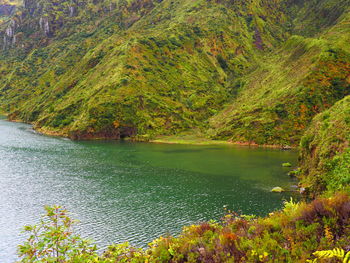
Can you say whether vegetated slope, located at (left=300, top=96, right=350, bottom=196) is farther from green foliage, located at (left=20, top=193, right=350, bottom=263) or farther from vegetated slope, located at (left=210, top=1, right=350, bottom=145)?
vegetated slope, located at (left=210, top=1, right=350, bottom=145)

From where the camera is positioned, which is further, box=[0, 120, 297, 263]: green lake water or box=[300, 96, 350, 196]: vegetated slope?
box=[300, 96, 350, 196]: vegetated slope

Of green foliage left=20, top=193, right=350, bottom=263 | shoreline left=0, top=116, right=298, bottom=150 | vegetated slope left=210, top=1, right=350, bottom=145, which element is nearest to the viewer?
green foliage left=20, top=193, right=350, bottom=263

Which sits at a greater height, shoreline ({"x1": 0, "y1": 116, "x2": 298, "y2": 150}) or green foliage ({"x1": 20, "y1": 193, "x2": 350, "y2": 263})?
green foliage ({"x1": 20, "y1": 193, "x2": 350, "y2": 263})

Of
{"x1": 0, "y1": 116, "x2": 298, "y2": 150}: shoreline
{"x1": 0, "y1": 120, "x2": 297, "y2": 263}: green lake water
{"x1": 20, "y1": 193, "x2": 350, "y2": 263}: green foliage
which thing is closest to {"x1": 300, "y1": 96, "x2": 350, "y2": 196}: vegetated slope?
{"x1": 0, "y1": 120, "x2": 297, "y2": 263}: green lake water

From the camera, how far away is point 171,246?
1675cm

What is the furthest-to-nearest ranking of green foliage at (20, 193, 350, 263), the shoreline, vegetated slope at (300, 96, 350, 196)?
the shoreline → vegetated slope at (300, 96, 350, 196) → green foliage at (20, 193, 350, 263)

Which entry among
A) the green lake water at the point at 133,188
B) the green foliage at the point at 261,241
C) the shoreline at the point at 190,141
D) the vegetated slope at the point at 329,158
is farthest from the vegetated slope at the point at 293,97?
the green foliage at the point at 261,241

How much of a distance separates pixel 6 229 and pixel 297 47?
175m

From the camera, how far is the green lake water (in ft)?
137

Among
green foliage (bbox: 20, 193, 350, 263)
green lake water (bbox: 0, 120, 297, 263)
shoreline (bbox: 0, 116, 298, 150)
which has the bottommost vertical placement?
green lake water (bbox: 0, 120, 297, 263)

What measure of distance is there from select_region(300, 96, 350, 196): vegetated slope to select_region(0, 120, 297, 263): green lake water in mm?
6284

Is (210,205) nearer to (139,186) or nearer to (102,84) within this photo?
(139,186)

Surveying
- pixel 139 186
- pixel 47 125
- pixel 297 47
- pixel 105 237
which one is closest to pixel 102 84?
pixel 47 125

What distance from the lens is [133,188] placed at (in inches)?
2418
